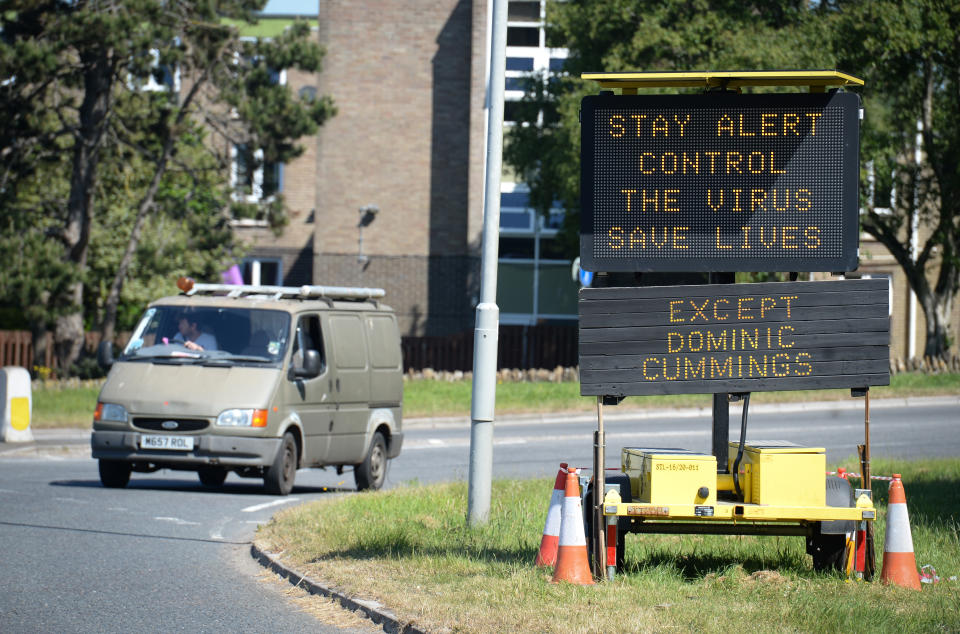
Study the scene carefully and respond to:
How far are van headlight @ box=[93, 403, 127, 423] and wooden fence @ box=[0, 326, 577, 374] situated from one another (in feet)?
63.2

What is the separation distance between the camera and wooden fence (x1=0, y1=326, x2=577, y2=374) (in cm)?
3259

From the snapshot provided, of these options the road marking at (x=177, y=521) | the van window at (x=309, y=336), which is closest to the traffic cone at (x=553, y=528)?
the road marking at (x=177, y=521)

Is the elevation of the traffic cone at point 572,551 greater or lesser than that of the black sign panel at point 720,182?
lesser

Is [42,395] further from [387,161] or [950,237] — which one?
[950,237]

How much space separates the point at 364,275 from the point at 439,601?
32101 millimetres

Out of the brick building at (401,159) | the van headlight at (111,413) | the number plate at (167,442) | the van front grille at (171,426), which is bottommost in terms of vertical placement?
the number plate at (167,442)

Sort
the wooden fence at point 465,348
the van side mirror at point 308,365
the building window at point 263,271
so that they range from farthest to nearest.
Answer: the building window at point 263,271, the wooden fence at point 465,348, the van side mirror at point 308,365

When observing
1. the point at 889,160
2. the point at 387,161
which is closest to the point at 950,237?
the point at 889,160

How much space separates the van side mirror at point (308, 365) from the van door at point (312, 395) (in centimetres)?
8

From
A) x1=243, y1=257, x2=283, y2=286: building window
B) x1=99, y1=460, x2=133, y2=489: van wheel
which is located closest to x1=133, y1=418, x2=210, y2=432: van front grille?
x1=99, y1=460, x2=133, y2=489: van wheel

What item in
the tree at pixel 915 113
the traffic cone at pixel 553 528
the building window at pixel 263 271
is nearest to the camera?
the traffic cone at pixel 553 528

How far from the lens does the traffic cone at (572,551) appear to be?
7.57 metres

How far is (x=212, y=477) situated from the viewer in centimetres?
1512

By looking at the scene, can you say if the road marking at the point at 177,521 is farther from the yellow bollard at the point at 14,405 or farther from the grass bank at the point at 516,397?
the grass bank at the point at 516,397
